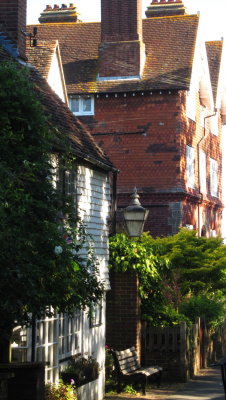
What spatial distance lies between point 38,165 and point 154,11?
1239 inches

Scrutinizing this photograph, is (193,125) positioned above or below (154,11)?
below

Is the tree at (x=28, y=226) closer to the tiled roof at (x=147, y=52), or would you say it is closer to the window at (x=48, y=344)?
the window at (x=48, y=344)

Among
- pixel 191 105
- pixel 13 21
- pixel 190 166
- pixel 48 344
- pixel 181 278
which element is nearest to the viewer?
pixel 48 344

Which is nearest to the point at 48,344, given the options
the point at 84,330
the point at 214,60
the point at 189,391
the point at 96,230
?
the point at 84,330

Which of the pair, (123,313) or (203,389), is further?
(123,313)

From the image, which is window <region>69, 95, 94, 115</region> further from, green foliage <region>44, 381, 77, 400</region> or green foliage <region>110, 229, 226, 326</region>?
green foliage <region>44, 381, 77, 400</region>

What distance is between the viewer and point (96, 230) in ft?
63.5

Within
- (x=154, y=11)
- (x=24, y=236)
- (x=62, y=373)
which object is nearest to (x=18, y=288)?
(x=24, y=236)

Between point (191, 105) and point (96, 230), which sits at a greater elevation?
→ point (191, 105)

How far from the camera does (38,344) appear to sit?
604 inches

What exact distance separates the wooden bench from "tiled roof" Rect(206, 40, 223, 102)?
24.5m

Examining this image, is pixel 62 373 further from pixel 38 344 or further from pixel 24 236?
pixel 24 236

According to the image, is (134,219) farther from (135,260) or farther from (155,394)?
(155,394)

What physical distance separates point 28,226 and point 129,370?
8.76m
